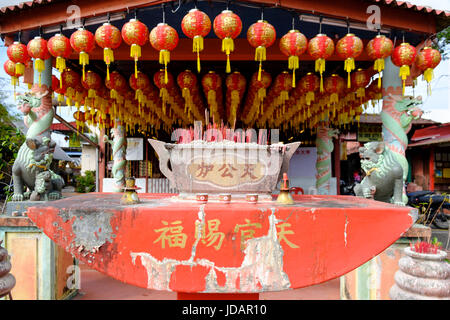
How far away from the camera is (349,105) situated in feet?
22.9

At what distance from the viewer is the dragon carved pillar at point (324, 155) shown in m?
8.81

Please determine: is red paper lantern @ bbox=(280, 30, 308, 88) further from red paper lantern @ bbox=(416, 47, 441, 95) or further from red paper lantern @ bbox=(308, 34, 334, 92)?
red paper lantern @ bbox=(416, 47, 441, 95)

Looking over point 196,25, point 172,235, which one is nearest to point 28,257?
point 172,235

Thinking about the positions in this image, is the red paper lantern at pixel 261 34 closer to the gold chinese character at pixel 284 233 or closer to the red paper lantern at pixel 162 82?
the red paper lantern at pixel 162 82

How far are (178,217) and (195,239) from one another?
0.69ft

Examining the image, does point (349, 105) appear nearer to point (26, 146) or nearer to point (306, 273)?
point (306, 273)

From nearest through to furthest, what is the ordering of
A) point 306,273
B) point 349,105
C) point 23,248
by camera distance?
point 306,273 → point 23,248 → point 349,105

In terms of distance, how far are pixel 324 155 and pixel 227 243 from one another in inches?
288

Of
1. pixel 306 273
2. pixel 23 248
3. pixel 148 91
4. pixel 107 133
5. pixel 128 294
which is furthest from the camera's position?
pixel 107 133

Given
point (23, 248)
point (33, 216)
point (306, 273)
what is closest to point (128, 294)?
point (23, 248)

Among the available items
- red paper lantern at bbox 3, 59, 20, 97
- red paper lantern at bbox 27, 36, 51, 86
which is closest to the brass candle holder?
red paper lantern at bbox 27, 36, 51, 86

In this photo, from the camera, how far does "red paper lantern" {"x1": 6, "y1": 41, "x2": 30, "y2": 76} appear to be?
409 centimetres

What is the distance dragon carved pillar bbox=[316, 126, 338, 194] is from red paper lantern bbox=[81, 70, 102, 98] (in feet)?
20.5

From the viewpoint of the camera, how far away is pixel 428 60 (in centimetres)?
412
